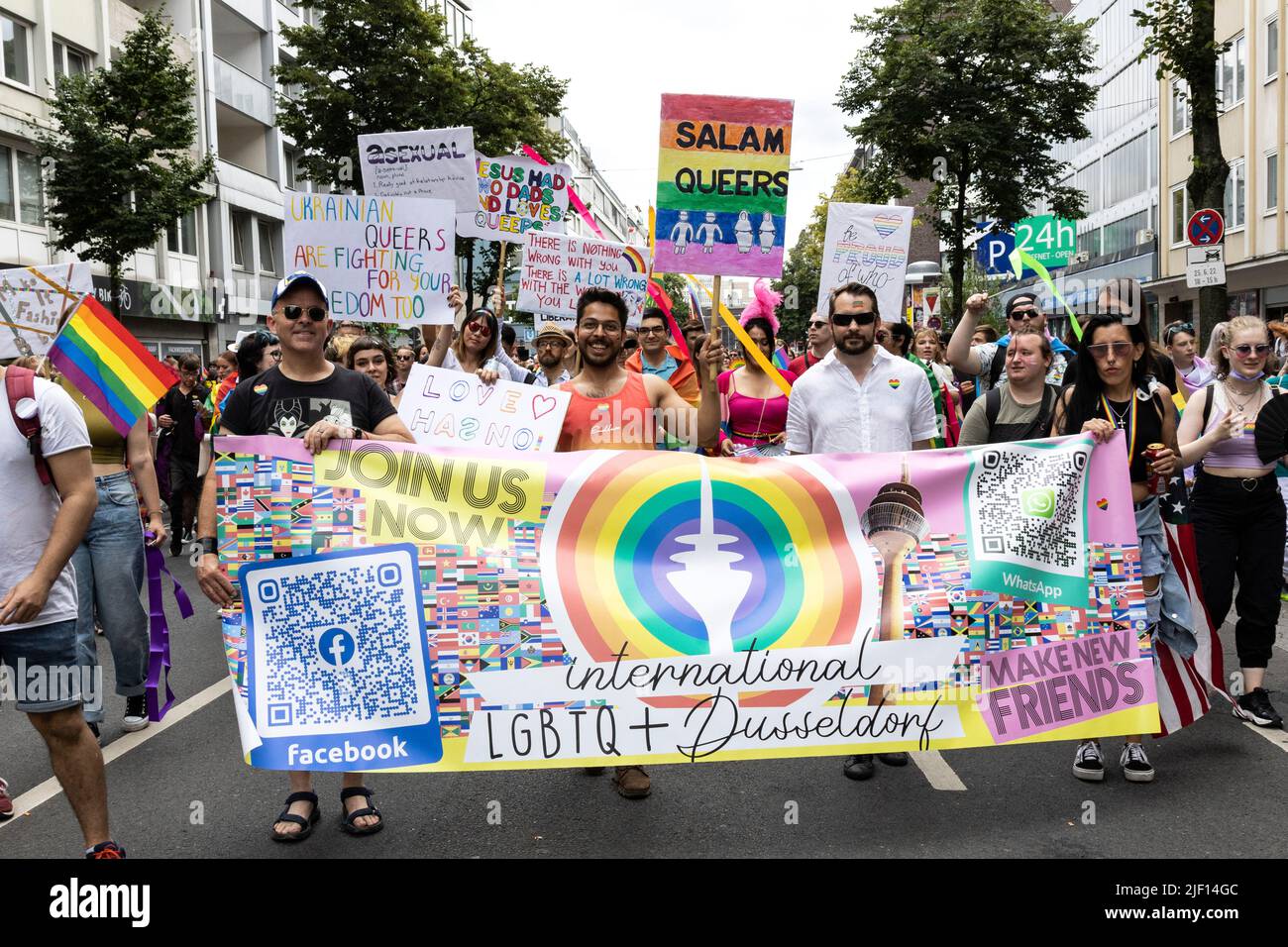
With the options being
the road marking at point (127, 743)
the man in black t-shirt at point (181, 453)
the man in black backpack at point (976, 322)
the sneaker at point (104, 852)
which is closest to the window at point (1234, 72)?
the man in black backpack at point (976, 322)

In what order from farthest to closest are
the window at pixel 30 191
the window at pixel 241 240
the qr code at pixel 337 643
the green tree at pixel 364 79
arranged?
the window at pixel 241 240
the green tree at pixel 364 79
the window at pixel 30 191
the qr code at pixel 337 643

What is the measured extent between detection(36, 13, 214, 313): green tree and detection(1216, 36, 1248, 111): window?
82.7 ft

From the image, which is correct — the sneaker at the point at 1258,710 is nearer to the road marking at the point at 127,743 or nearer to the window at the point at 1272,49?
the road marking at the point at 127,743

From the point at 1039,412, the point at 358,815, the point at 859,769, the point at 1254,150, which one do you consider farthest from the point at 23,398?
the point at 1254,150

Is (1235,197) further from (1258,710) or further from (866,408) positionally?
(866,408)

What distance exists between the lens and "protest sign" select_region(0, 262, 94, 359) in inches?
198

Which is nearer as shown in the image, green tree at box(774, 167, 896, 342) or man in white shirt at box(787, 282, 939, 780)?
man in white shirt at box(787, 282, 939, 780)

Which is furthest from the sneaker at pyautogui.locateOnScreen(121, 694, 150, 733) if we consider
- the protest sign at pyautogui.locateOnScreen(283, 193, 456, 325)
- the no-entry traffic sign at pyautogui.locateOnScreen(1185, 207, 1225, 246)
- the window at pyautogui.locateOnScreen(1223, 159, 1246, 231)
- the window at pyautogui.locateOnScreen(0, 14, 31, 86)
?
the window at pyautogui.locateOnScreen(1223, 159, 1246, 231)

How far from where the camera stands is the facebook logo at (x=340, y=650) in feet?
14.3

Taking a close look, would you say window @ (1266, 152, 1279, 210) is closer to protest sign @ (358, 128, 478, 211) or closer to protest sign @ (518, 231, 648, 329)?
protest sign @ (518, 231, 648, 329)

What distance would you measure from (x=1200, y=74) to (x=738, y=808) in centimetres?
1391

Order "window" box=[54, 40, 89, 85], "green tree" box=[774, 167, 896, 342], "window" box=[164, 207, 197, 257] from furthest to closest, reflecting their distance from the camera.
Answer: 1. "green tree" box=[774, 167, 896, 342]
2. "window" box=[164, 207, 197, 257]
3. "window" box=[54, 40, 89, 85]

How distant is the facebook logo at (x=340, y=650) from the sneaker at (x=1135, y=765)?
312cm
